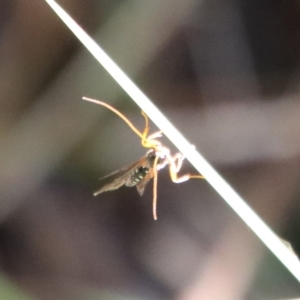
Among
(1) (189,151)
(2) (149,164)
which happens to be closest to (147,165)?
(2) (149,164)

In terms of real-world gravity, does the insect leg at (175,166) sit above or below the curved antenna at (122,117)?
below

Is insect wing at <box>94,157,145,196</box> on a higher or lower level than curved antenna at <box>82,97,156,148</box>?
lower

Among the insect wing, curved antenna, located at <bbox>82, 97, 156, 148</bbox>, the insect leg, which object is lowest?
the insect wing

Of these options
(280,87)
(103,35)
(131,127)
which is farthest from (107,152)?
(280,87)

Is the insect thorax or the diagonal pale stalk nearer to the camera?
the diagonal pale stalk

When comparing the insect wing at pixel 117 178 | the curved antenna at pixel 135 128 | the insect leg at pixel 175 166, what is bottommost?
the insect wing at pixel 117 178

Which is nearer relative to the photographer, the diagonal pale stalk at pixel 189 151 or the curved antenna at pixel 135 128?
the diagonal pale stalk at pixel 189 151
